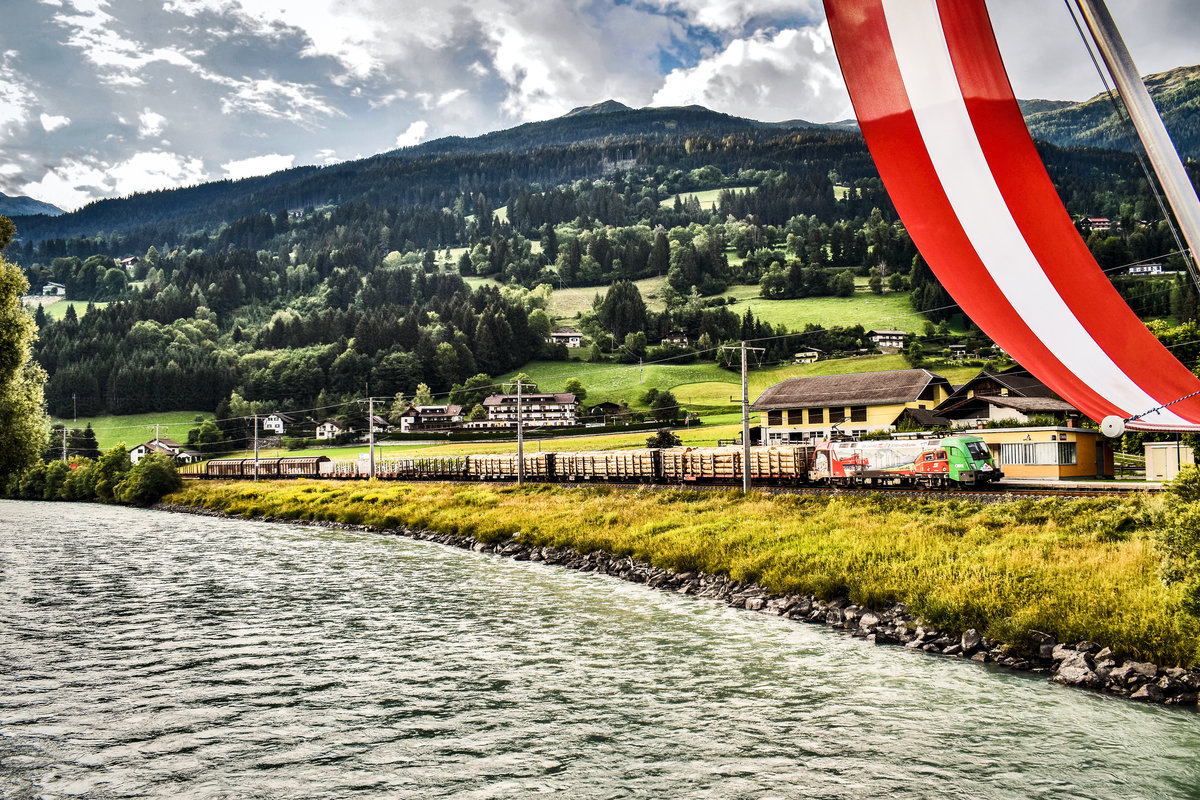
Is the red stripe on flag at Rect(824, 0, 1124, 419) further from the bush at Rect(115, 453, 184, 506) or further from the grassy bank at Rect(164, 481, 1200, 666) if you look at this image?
the bush at Rect(115, 453, 184, 506)

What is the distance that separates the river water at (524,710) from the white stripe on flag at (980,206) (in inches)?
317

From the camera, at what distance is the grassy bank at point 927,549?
57.3 ft

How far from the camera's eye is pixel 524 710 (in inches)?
573

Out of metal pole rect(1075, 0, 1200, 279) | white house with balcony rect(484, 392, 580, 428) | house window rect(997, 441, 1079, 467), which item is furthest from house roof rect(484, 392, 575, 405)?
metal pole rect(1075, 0, 1200, 279)

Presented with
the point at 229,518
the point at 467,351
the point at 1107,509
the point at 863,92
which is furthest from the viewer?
the point at 467,351

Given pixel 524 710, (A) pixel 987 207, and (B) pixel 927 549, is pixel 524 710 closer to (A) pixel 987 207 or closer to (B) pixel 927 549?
(A) pixel 987 207

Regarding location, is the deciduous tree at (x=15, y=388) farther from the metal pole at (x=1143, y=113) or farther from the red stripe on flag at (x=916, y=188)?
the metal pole at (x=1143, y=113)

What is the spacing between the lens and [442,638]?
20297 mm

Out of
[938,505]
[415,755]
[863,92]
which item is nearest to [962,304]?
[863,92]

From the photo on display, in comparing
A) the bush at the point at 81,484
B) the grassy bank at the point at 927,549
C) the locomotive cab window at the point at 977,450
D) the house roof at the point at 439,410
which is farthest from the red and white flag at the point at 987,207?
the house roof at the point at 439,410

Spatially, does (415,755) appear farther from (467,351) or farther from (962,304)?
(467,351)

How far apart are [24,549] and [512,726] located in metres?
37.1

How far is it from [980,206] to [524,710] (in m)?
12.5

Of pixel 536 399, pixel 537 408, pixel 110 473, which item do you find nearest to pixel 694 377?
pixel 537 408
